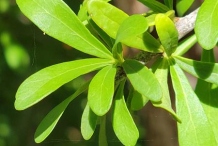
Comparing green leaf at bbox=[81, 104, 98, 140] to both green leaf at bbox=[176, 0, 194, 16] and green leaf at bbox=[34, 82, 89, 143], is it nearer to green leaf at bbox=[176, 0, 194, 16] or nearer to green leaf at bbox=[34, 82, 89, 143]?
green leaf at bbox=[34, 82, 89, 143]

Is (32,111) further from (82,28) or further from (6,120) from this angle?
(82,28)

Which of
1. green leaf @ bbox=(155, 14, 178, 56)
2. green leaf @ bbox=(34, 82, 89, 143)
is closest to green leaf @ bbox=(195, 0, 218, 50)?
green leaf @ bbox=(155, 14, 178, 56)

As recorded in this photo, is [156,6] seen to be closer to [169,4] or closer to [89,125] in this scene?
[169,4]

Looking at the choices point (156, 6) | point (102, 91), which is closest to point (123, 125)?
point (102, 91)

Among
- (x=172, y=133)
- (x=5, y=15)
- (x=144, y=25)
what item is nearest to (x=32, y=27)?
(x=5, y=15)

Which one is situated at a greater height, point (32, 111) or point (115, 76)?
point (115, 76)

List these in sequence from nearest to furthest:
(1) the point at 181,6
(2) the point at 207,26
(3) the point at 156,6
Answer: (2) the point at 207,26
(3) the point at 156,6
(1) the point at 181,6

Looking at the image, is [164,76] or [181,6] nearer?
[164,76]
